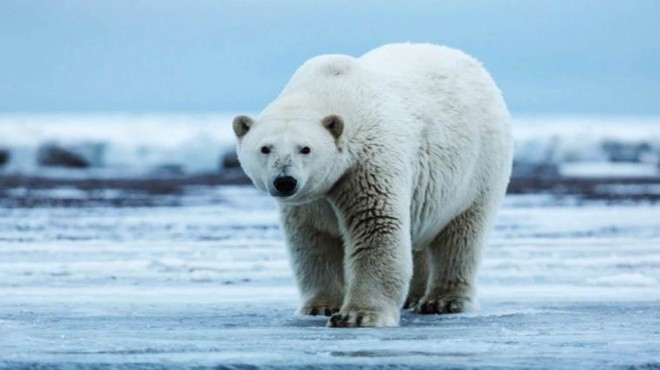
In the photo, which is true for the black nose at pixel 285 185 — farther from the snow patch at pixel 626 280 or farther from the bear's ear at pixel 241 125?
the snow patch at pixel 626 280

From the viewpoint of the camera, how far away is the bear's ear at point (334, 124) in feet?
19.2

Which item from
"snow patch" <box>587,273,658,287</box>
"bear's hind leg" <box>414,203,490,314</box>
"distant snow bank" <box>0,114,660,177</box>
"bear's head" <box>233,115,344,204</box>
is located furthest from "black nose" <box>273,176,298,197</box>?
"distant snow bank" <box>0,114,660,177</box>

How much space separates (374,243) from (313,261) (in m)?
0.50

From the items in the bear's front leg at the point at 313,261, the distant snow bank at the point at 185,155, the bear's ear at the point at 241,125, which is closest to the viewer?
the bear's ear at the point at 241,125

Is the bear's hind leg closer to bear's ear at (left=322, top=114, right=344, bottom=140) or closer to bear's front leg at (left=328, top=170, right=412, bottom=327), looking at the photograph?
bear's front leg at (left=328, top=170, right=412, bottom=327)

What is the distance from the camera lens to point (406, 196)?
6.05 m

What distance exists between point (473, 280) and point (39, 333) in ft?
7.92

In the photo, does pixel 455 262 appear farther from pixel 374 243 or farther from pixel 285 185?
pixel 285 185

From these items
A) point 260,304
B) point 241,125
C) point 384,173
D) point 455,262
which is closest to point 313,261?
point 260,304

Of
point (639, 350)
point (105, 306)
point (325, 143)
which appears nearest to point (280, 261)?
point (105, 306)

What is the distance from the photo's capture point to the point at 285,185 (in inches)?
219

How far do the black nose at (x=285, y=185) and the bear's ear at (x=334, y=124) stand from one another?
0.38 m

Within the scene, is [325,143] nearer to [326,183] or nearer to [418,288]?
[326,183]

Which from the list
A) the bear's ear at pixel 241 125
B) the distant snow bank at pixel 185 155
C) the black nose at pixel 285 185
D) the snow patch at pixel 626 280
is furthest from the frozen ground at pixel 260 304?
the distant snow bank at pixel 185 155
